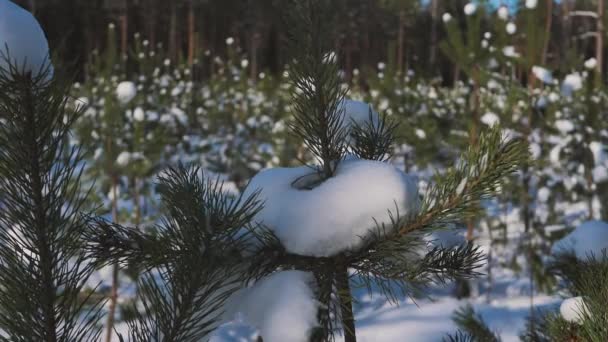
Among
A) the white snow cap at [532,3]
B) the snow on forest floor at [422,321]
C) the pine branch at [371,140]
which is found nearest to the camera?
the pine branch at [371,140]

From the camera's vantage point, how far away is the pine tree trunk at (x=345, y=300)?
2.06 feet

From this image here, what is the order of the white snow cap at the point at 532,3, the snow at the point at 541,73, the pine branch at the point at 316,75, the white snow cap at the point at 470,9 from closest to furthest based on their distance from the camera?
the pine branch at the point at 316,75
the snow at the point at 541,73
the white snow cap at the point at 532,3
the white snow cap at the point at 470,9

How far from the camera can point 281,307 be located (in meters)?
0.55

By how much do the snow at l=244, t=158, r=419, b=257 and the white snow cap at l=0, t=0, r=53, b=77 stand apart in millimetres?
253

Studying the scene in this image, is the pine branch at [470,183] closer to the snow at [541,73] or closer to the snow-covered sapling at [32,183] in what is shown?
the snow-covered sapling at [32,183]

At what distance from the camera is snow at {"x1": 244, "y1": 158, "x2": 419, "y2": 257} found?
0.61 m

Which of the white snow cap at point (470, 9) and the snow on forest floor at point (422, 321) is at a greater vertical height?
the white snow cap at point (470, 9)

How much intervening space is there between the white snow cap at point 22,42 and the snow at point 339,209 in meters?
0.25

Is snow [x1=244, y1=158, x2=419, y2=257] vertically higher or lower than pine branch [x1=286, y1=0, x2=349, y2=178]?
lower

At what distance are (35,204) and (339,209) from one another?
304 millimetres

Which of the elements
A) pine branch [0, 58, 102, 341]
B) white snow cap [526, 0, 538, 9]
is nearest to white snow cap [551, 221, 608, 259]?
pine branch [0, 58, 102, 341]

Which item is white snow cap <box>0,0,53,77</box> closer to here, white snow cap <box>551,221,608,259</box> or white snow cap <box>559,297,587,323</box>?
white snow cap <box>559,297,587,323</box>

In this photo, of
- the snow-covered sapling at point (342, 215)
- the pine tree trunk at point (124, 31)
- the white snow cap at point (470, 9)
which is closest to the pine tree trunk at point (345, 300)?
the snow-covered sapling at point (342, 215)

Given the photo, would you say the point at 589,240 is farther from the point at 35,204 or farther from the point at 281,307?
the point at 35,204
